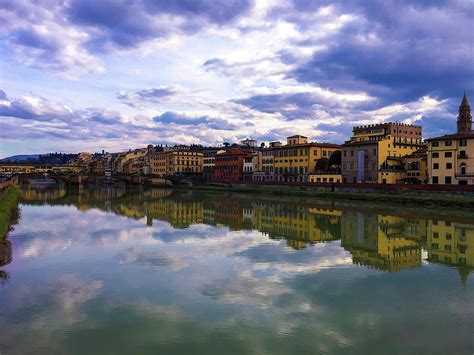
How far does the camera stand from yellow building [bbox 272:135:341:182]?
71.4m

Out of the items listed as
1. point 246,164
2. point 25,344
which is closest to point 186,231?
point 25,344

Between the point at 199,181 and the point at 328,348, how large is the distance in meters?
84.7

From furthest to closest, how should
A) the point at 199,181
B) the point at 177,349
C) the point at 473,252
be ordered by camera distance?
1. the point at 199,181
2. the point at 473,252
3. the point at 177,349

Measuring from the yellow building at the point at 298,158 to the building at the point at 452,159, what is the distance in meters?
21.3

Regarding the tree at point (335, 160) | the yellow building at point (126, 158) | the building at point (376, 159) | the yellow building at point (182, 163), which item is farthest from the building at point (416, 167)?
the yellow building at point (126, 158)

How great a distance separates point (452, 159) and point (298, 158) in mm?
27908

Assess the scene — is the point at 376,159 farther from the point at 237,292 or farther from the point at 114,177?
the point at 114,177

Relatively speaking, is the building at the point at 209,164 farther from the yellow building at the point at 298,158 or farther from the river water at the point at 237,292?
the river water at the point at 237,292

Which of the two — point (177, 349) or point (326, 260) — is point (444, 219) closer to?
point (326, 260)

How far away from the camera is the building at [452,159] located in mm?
48344

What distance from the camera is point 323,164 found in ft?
234

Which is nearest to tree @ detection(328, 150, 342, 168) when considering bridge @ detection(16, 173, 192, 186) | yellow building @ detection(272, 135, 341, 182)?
yellow building @ detection(272, 135, 341, 182)

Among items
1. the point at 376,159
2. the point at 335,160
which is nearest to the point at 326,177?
the point at 335,160

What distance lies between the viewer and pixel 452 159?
49.7 metres
